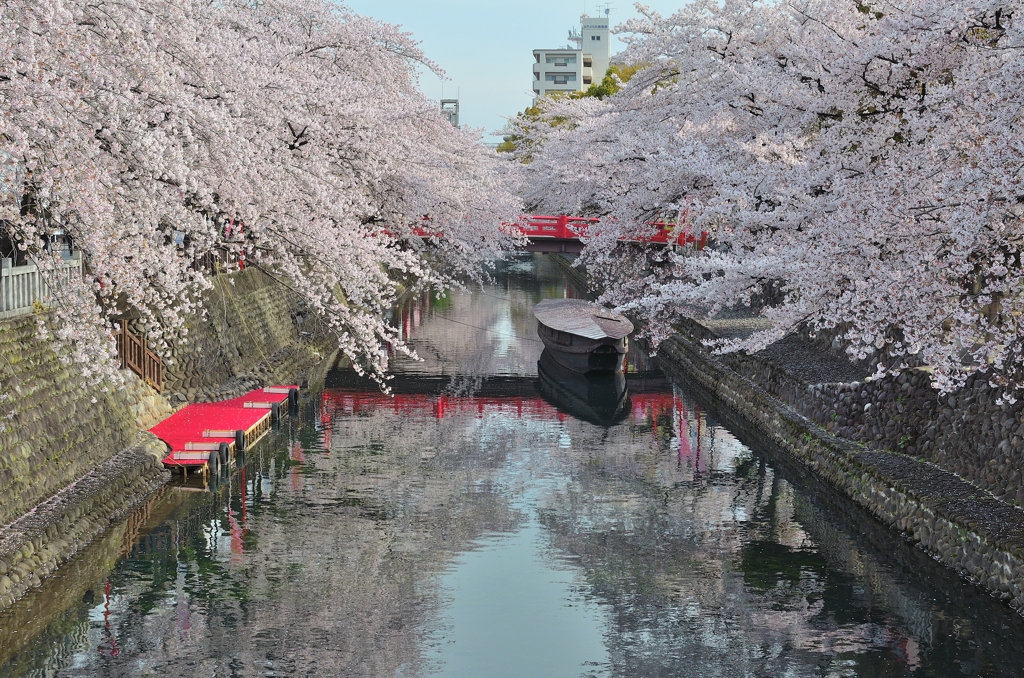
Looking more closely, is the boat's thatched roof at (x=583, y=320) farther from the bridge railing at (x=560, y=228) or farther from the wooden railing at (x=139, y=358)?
the wooden railing at (x=139, y=358)

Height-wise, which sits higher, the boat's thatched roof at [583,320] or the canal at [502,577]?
the boat's thatched roof at [583,320]

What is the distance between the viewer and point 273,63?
20328mm

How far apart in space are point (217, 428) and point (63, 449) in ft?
16.2

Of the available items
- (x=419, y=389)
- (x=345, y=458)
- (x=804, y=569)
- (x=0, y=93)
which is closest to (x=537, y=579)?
(x=804, y=569)

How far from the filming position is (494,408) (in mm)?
25797

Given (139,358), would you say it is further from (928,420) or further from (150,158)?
(928,420)

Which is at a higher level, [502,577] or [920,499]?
[920,499]

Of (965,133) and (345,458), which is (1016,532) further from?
A: (345,458)

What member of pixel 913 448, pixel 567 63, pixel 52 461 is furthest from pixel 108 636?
pixel 567 63

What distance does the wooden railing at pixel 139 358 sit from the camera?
60.3 ft

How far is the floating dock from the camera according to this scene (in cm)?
1742

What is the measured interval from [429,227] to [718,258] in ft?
50.2

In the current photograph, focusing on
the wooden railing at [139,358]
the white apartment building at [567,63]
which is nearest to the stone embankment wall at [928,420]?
the wooden railing at [139,358]

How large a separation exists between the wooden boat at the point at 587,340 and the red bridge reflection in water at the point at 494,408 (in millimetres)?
3757
